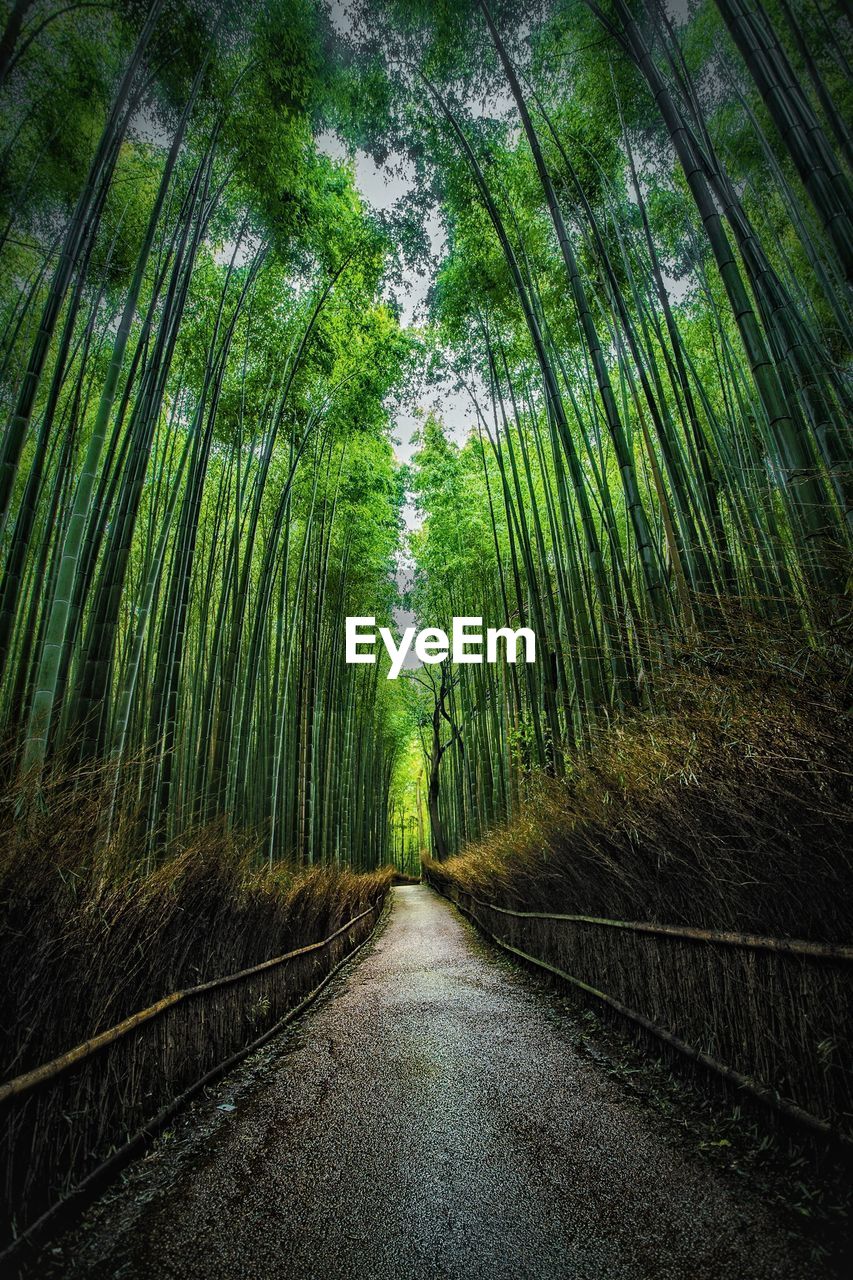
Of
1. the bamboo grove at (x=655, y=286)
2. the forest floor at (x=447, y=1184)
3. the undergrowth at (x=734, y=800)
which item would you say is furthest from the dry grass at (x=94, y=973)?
the bamboo grove at (x=655, y=286)

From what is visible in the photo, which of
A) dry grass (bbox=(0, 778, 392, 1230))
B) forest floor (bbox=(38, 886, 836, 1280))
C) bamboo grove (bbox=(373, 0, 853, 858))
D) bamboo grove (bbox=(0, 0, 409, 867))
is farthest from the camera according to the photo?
bamboo grove (bbox=(0, 0, 409, 867))

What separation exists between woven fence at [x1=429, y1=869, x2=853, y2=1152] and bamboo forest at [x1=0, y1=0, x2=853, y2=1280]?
14mm

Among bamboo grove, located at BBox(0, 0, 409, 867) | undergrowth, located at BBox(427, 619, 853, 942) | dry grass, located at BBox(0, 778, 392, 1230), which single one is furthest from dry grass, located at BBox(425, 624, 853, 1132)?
bamboo grove, located at BBox(0, 0, 409, 867)

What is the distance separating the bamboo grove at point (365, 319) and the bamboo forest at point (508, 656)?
4 cm

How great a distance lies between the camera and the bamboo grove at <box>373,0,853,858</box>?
185cm

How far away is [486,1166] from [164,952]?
51.0 inches

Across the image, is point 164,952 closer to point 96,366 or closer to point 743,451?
point 96,366

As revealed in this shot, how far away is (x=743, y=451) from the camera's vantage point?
14.6ft

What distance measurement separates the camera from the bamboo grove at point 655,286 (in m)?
1.85

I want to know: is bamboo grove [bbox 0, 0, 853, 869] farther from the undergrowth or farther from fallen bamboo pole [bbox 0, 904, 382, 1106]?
fallen bamboo pole [bbox 0, 904, 382, 1106]

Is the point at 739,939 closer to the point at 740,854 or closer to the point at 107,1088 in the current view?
the point at 740,854

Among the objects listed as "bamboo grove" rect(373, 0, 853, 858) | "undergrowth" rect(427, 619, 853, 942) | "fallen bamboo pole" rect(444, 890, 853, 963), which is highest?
"bamboo grove" rect(373, 0, 853, 858)

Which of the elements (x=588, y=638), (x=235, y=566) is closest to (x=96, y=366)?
(x=235, y=566)

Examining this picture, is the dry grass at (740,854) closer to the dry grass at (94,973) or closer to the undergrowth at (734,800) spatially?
the undergrowth at (734,800)
